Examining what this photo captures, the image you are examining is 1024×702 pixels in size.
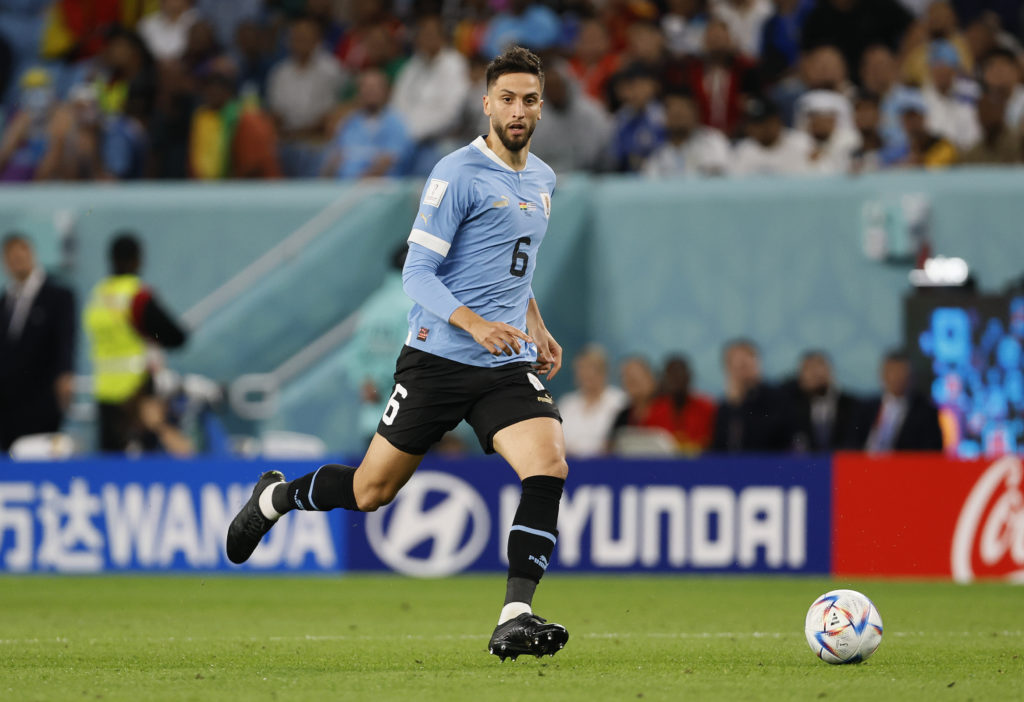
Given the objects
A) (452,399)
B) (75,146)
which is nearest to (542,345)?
(452,399)

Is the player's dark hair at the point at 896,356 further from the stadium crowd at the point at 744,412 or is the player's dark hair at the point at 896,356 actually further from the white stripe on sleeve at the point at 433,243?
the white stripe on sleeve at the point at 433,243

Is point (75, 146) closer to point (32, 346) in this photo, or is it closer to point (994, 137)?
point (32, 346)

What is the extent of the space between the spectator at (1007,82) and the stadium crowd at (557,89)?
0.02 m

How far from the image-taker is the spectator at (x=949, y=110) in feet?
45.4

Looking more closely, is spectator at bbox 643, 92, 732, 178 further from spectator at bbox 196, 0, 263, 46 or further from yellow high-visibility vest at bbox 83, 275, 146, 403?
spectator at bbox 196, 0, 263, 46

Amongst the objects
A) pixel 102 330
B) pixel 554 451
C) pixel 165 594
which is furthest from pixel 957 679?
pixel 102 330

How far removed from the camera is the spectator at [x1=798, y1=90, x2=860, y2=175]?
A: 13828mm

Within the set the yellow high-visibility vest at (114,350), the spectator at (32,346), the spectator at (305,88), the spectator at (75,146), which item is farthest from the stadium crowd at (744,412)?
the spectator at (75,146)

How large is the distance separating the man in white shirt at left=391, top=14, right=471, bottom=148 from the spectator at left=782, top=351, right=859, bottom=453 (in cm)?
395

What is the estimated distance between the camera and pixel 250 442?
1460cm

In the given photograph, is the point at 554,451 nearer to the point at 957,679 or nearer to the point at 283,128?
the point at 957,679

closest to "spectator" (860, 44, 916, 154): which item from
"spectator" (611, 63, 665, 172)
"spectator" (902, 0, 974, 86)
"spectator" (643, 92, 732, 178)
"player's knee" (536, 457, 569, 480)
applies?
"spectator" (902, 0, 974, 86)

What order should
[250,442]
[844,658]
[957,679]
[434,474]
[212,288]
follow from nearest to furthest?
[957,679], [844,658], [434,474], [250,442], [212,288]

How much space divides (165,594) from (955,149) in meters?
7.09
